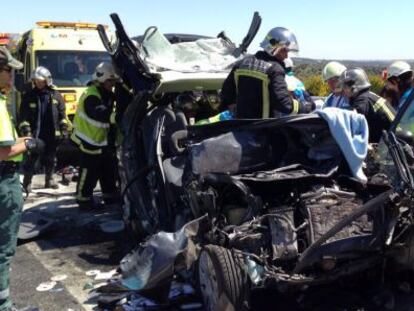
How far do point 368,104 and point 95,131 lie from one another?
3.29 metres

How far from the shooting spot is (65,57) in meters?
9.83

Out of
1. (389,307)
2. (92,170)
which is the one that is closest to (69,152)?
(92,170)

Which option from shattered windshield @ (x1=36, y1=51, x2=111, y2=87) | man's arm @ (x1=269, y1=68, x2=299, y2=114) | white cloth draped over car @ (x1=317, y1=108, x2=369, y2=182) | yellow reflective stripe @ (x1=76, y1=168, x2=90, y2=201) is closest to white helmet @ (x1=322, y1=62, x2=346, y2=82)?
man's arm @ (x1=269, y1=68, x2=299, y2=114)

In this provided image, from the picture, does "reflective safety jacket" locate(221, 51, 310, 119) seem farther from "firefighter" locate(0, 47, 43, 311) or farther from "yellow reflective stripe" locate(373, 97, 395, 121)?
"firefighter" locate(0, 47, 43, 311)

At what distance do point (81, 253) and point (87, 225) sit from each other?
A: 84cm

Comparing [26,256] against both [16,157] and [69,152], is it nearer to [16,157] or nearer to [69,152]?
[16,157]

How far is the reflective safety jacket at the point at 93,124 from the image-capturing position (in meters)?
6.82

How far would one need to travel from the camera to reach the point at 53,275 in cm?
500

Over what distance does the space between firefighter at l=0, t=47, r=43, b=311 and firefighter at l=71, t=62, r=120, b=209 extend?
264cm

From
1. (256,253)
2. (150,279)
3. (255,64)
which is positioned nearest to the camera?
(256,253)

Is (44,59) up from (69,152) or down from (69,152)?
up

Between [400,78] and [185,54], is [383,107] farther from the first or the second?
[185,54]

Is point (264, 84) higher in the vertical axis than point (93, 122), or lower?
higher

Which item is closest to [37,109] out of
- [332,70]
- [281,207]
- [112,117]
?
[112,117]
